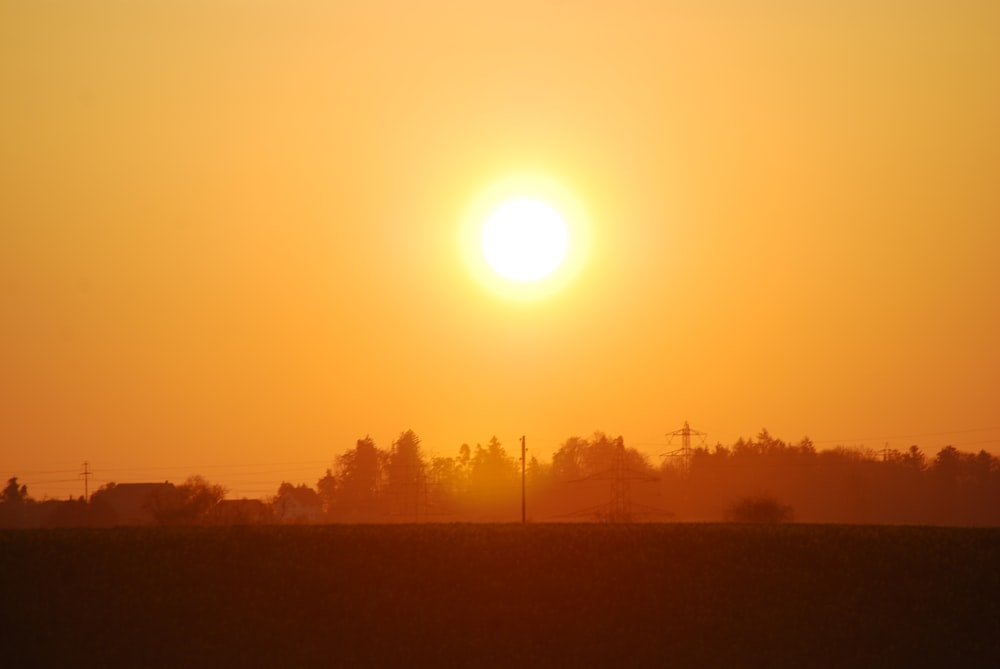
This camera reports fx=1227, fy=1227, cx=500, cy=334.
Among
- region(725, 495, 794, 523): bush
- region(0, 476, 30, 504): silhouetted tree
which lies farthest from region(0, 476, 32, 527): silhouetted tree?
region(725, 495, 794, 523): bush

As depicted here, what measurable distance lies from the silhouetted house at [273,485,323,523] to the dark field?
205 feet

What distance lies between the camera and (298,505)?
14525cm

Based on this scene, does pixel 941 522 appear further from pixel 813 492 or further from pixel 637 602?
pixel 637 602

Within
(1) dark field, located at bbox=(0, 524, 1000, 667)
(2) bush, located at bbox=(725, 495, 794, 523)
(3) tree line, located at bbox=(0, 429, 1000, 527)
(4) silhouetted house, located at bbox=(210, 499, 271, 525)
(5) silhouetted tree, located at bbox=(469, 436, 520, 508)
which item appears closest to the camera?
(1) dark field, located at bbox=(0, 524, 1000, 667)

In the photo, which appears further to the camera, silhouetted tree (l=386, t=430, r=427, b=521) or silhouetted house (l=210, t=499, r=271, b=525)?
silhouetted tree (l=386, t=430, r=427, b=521)

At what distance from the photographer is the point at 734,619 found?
1893 inches

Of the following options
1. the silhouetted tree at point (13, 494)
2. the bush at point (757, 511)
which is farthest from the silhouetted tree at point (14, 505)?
the bush at point (757, 511)

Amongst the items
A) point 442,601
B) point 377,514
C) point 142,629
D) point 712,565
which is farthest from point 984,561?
point 377,514

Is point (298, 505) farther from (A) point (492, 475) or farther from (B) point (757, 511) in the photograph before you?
(B) point (757, 511)

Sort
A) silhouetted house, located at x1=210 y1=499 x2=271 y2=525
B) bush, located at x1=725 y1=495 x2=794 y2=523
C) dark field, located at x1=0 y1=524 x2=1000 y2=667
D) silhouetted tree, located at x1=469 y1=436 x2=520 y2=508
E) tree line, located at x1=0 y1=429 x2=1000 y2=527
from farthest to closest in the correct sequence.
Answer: silhouetted tree, located at x1=469 y1=436 x2=520 y2=508 → tree line, located at x1=0 y1=429 x2=1000 y2=527 → silhouetted house, located at x1=210 y1=499 x2=271 y2=525 → bush, located at x1=725 y1=495 x2=794 y2=523 → dark field, located at x1=0 y1=524 x2=1000 y2=667

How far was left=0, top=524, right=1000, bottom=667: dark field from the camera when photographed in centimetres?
4628

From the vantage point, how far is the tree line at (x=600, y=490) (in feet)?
393

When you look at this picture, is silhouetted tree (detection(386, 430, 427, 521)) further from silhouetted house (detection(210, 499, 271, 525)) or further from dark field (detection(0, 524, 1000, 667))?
dark field (detection(0, 524, 1000, 667))

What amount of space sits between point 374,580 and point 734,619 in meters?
14.7
